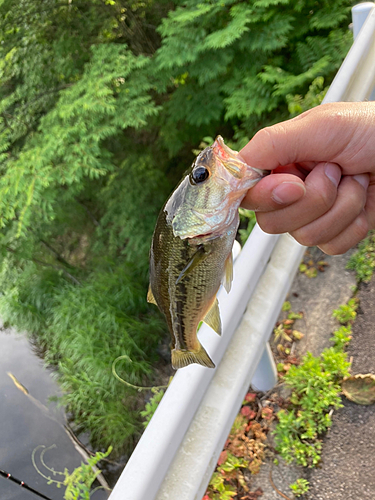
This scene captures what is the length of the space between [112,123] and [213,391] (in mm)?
3127

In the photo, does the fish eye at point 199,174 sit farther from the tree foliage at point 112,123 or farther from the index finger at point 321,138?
the tree foliage at point 112,123

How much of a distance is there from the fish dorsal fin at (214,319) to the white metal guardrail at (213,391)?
5 centimetres

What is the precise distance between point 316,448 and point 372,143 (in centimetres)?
144

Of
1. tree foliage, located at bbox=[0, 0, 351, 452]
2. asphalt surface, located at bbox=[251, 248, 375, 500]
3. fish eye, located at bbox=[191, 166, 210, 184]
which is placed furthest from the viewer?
tree foliage, located at bbox=[0, 0, 351, 452]

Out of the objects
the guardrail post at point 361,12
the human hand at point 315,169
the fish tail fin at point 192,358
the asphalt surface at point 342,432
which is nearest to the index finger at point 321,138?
the human hand at point 315,169

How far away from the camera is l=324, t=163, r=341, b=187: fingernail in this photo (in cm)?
125

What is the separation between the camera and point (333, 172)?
125cm

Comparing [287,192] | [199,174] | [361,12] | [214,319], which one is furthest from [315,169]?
[361,12]

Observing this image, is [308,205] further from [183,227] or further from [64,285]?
[64,285]

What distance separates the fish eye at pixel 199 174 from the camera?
42.8 inches

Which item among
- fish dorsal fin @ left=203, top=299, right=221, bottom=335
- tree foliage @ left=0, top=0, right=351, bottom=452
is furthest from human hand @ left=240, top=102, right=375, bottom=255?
tree foliage @ left=0, top=0, right=351, bottom=452

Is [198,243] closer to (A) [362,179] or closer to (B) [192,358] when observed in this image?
(B) [192,358]

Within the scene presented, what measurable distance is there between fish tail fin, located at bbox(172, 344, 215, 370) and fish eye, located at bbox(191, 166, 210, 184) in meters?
0.59

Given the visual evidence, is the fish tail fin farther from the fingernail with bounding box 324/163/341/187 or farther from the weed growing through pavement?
the weed growing through pavement
